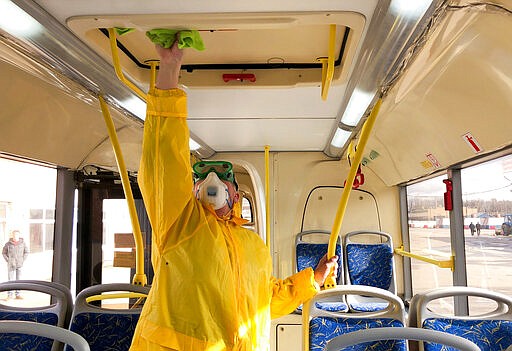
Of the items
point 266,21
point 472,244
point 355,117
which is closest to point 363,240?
point 472,244

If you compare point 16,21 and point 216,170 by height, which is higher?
point 16,21

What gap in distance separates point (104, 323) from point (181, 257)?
1.00 m

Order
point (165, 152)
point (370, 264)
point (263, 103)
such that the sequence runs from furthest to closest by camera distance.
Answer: point (370, 264) < point (263, 103) < point (165, 152)

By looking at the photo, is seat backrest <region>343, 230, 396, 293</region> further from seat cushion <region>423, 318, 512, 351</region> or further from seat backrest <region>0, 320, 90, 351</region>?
seat backrest <region>0, 320, 90, 351</region>

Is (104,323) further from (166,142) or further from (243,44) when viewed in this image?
(243,44)

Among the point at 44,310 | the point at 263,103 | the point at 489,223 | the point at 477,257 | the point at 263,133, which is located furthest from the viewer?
the point at 263,133

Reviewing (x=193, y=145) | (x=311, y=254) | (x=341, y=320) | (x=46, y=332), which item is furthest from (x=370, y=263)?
(x=46, y=332)

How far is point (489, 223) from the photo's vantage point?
3.30 meters

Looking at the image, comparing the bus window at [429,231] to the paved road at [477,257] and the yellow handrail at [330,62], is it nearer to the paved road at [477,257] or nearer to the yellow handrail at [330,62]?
the paved road at [477,257]

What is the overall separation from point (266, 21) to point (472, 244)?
2833 mm

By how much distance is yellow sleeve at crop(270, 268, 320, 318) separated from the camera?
2.48 m

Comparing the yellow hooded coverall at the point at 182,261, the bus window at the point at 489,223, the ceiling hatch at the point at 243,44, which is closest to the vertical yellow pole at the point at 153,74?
the ceiling hatch at the point at 243,44

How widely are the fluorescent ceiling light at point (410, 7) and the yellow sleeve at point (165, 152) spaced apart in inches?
32.6

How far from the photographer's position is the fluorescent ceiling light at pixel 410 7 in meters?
1.49
